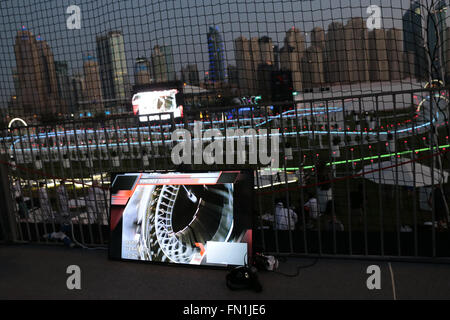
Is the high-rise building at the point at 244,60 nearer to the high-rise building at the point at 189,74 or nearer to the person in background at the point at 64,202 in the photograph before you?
the high-rise building at the point at 189,74

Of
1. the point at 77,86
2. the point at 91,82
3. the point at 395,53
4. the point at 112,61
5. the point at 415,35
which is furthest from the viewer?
the point at 77,86

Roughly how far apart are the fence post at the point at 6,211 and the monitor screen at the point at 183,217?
146 centimetres

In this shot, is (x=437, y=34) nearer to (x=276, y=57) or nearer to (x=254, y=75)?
(x=276, y=57)

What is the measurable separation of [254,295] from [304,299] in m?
0.32

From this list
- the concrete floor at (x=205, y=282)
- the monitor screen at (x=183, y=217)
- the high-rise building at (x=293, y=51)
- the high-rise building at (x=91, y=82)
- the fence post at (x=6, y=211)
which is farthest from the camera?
the high-rise building at (x=91, y=82)

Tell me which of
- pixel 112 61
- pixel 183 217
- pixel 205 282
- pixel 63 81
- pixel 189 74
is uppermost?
pixel 112 61

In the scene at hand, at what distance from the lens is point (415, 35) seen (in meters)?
3.68

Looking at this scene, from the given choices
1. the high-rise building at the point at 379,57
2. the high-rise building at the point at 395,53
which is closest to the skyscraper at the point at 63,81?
the high-rise building at the point at 379,57

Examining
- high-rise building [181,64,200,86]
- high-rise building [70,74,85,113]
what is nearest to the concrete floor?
high-rise building [181,64,200,86]

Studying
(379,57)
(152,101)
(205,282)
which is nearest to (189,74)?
(379,57)

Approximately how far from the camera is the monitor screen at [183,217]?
104 inches

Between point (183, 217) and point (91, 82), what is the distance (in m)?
5.61

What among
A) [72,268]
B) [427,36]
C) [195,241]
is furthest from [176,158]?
[427,36]

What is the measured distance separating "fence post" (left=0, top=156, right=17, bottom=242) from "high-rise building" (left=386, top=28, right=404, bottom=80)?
4563 millimetres
